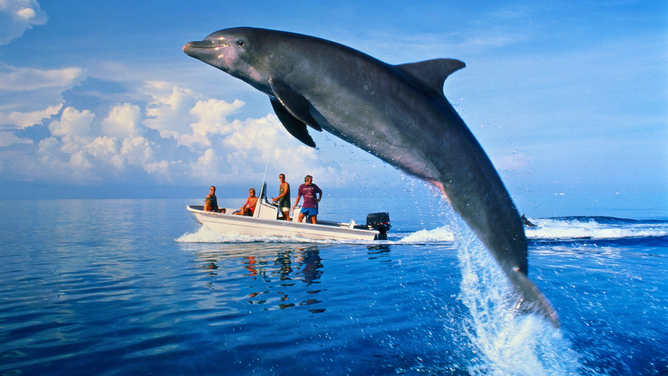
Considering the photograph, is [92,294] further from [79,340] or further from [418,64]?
[418,64]

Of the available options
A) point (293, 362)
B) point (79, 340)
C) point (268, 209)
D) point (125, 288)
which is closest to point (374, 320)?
point (293, 362)

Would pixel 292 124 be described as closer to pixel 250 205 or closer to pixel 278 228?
pixel 278 228

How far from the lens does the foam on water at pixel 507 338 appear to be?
14.8 feet

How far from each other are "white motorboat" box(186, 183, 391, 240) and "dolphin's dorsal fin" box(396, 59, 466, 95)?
13390 mm

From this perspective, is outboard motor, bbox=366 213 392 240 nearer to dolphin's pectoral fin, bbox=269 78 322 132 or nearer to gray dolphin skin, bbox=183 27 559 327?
gray dolphin skin, bbox=183 27 559 327

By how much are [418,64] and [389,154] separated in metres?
1.02

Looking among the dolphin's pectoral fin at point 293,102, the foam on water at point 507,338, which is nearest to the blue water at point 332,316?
the foam on water at point 507,338

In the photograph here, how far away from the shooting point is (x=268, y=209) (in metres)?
18.7

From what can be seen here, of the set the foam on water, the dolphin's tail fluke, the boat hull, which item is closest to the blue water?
the foam on water

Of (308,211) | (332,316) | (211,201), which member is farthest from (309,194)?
(332,316)

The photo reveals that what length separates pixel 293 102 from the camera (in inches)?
145

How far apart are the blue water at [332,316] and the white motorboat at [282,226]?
3.38 meters

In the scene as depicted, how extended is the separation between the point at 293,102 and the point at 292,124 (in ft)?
1.56

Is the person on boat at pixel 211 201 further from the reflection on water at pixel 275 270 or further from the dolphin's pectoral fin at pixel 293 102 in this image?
the dolphin's pectoral fin at pixel 293 102
